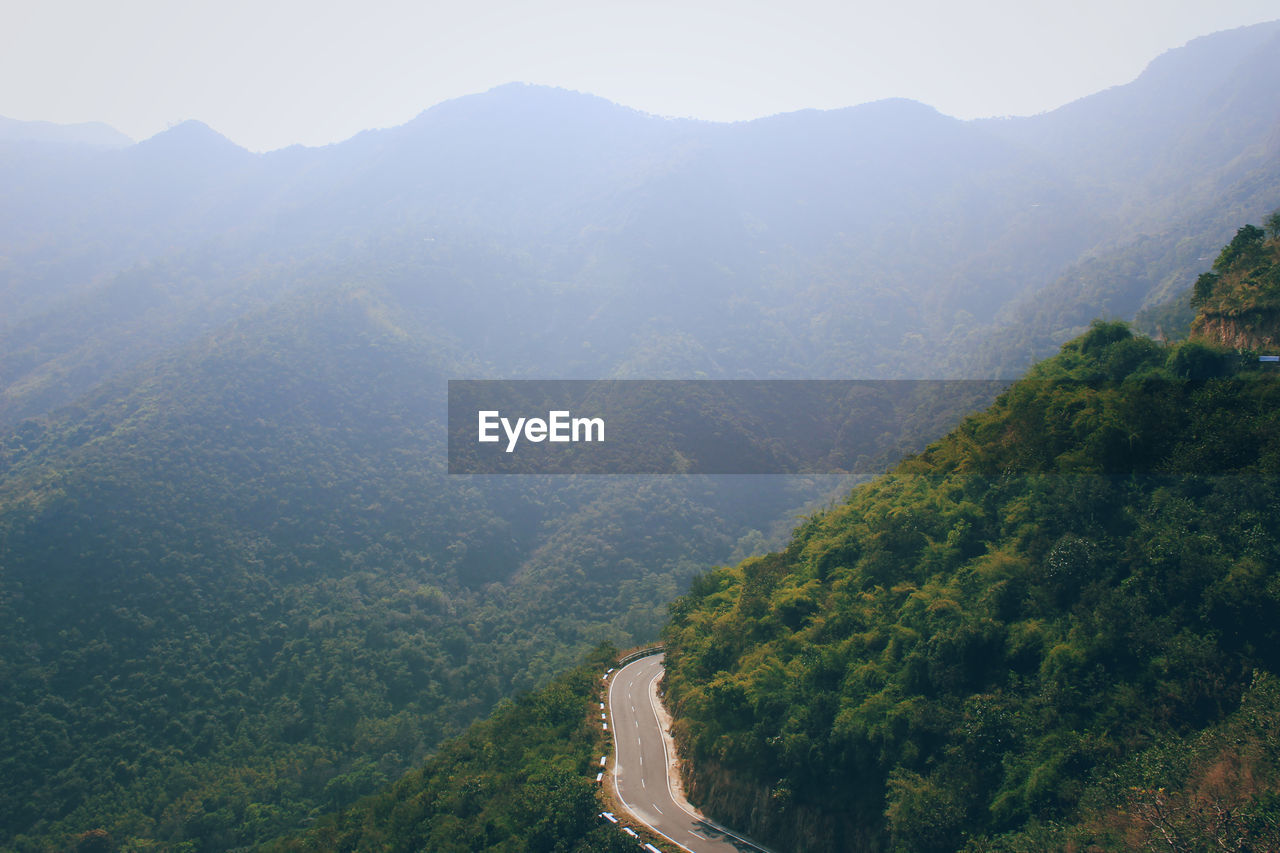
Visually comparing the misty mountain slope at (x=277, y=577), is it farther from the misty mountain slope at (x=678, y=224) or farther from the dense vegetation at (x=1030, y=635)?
the dense vegetation at (x=1030, y=635)

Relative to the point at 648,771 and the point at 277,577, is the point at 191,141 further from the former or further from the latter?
the point at 648,771

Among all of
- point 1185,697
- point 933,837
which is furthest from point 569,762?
point 1185,697

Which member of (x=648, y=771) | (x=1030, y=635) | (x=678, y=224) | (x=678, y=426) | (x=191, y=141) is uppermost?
(x=191, y=141)

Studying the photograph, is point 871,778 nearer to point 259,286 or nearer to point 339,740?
point 339,740

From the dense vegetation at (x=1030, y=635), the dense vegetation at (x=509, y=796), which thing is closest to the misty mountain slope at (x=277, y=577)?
the dense vegetation at (x=509, y=796)

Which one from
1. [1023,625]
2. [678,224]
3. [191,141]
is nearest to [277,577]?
[1023,625]

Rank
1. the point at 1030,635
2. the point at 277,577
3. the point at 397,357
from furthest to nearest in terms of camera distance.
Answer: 1. the point at 397,357
2. the point at 277,577
3. the point at 1030,635
